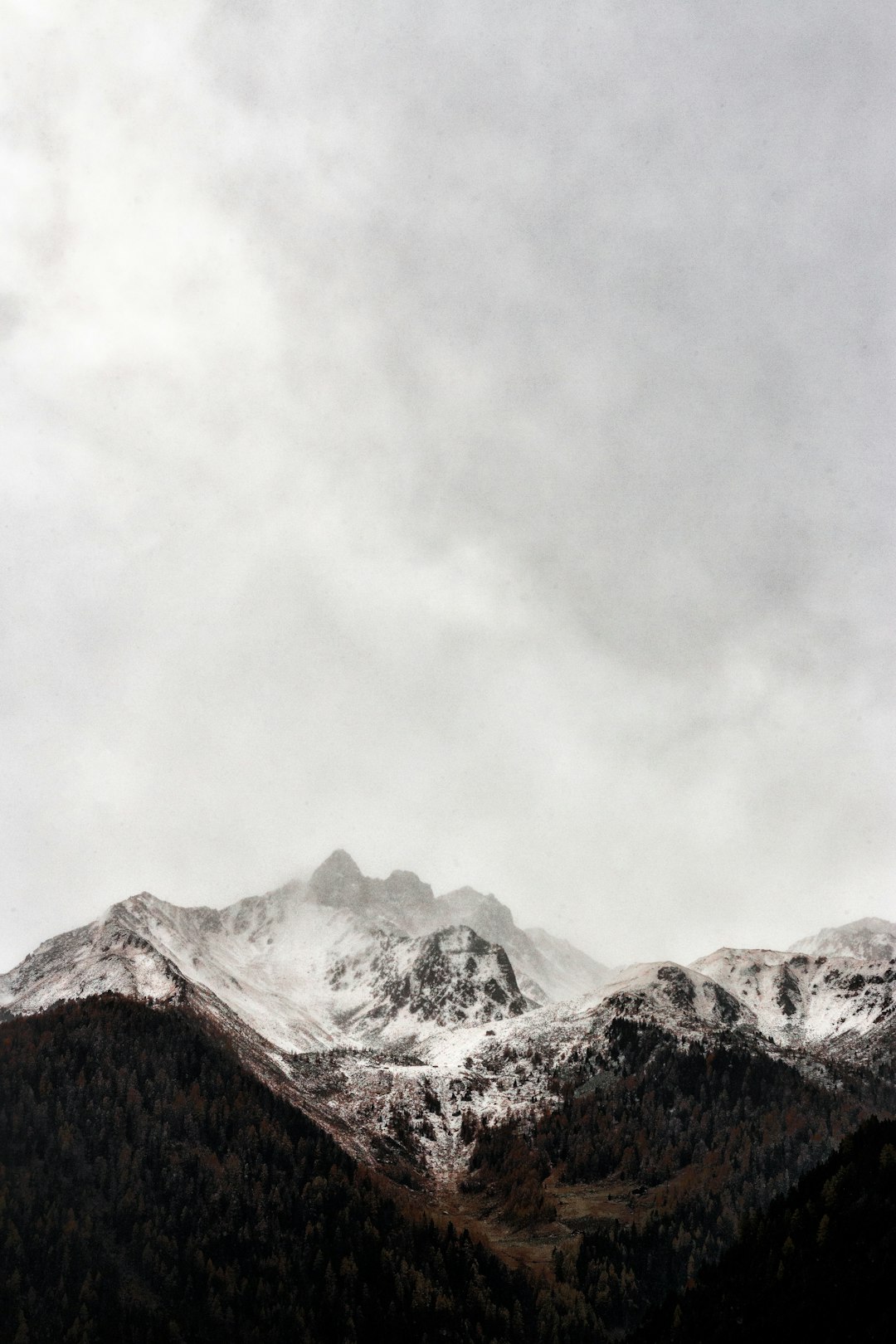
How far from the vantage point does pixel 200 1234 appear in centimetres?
15900

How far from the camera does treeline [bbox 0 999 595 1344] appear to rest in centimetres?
14075

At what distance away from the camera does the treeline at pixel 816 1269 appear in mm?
96000

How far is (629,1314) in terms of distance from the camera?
489 ft

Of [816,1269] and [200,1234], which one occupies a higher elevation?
[200,1234]

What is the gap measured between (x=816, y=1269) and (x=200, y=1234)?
12869 centimetres

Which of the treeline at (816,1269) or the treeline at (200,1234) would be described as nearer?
the treeline at (816,1269)

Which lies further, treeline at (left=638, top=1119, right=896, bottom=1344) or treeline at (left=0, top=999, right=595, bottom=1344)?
treeline at (left=0, top=999, right=595, bottom=1344)

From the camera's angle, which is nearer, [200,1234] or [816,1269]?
[816,1269]

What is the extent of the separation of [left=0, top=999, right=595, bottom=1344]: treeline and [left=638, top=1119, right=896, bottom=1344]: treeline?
4050cm

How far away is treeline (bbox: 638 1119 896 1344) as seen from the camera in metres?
96.0

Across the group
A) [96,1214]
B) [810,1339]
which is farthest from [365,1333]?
[810,1339]

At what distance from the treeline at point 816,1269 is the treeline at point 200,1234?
4050cm

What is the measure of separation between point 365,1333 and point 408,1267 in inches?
556

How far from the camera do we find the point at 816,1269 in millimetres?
107688
